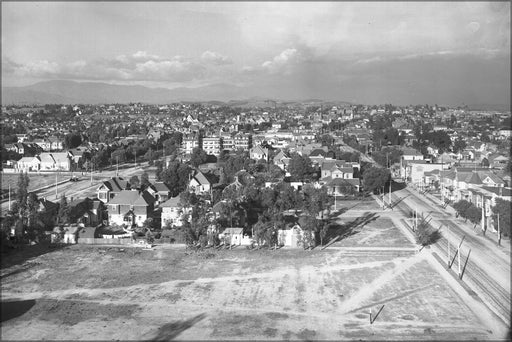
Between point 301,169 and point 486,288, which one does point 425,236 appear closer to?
point 486,288

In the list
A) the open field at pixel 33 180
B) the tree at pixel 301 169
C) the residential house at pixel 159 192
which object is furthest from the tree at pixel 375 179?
the open field at pixel 33 180

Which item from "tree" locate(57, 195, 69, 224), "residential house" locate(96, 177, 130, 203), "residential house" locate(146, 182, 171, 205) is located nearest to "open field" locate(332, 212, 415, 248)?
"residential house" locate(146, 182, 171, 205)

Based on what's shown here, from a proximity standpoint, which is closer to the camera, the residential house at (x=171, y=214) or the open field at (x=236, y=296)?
the open field at (x=236, y=296)

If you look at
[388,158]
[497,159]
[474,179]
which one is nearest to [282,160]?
[388,158]

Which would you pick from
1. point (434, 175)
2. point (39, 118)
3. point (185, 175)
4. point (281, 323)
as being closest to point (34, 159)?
point (185, 175)

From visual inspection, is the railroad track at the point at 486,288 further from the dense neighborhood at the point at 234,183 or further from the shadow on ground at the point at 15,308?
the shadow on ground at the point at 15,308

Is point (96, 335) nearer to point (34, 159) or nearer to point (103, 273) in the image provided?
point (103, 273)
